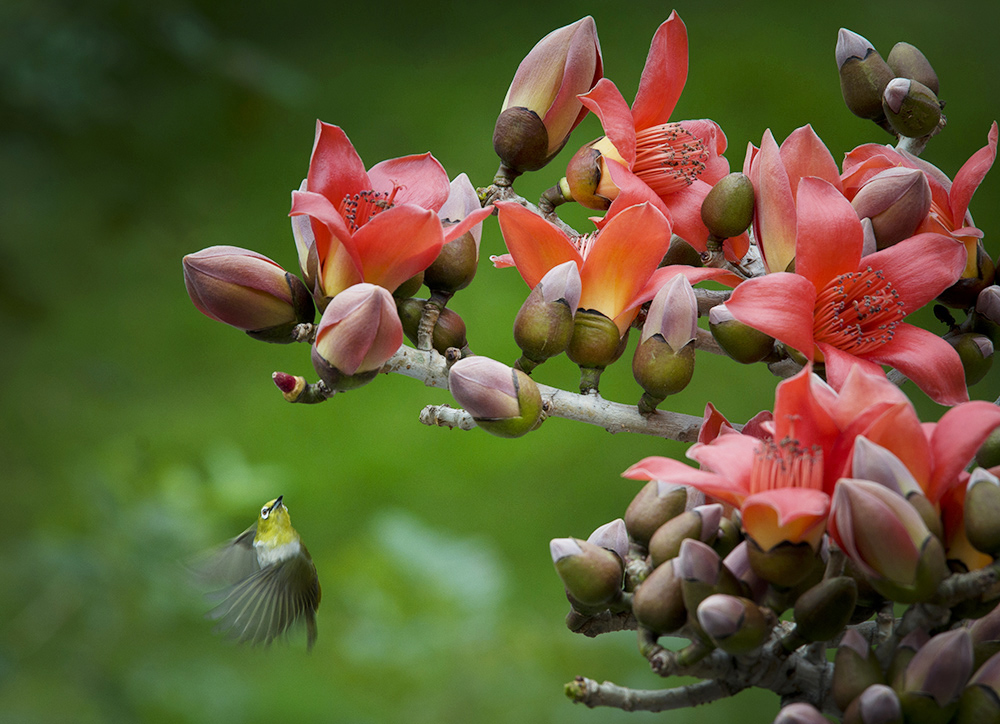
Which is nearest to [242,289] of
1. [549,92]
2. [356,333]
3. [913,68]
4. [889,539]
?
[356,333]

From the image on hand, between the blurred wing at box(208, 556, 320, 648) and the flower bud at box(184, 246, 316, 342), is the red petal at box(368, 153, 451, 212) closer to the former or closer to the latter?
the flower bud at box(184, 246, 316, 342)

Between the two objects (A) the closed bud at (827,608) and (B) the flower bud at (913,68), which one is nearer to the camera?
(A) the closed bud at (827,608)

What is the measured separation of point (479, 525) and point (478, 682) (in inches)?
11.7

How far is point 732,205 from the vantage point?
1.32ft

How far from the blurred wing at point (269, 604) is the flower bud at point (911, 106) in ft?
1.46

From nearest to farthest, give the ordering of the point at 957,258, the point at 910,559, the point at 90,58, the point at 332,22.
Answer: the point at 910,559
the point at 957,258
the point at 90,58
the point at 332,22

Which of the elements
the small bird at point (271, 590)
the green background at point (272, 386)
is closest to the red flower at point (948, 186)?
the small bird at point (271, 590)

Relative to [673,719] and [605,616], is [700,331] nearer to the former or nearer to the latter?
[605,616]

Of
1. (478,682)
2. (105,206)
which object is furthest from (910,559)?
(105,206)

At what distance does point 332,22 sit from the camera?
1.80m

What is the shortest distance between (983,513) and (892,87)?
27cm

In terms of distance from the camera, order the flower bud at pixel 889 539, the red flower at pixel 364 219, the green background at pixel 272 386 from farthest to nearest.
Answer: the green background at pixel 272 386 < the red flower at pixel 364 219 < the flower bud at pixel 889 539

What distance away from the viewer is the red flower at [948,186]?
0.41 meters

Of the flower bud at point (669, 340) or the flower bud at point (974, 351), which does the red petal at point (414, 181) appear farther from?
the flower bud at point (974, 351)
